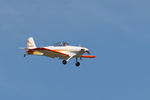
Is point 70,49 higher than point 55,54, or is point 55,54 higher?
point 70,49

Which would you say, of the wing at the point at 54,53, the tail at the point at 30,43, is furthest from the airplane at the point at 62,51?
the tail at the point at 30,43

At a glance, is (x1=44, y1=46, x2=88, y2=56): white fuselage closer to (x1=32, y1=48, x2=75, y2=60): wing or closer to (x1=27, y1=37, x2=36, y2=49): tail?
(x1=32, y1=48, x2=75, y2=60): wing

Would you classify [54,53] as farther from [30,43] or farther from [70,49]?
[30,43]

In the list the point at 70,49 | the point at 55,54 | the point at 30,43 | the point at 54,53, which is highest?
the point at 30,43

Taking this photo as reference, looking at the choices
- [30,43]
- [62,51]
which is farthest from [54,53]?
[30,43]

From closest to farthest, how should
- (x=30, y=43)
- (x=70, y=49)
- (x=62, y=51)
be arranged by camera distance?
(x=70, y=49) → (x=62, y=51) → (x=30, y=43)

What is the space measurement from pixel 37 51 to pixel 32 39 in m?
7.83

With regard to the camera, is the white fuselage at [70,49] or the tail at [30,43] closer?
the white fuselage at [70,49]

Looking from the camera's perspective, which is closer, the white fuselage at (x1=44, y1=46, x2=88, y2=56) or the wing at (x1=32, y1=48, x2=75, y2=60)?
the white fuselage at (x1=44, y1=46, x2=88, y2=56)

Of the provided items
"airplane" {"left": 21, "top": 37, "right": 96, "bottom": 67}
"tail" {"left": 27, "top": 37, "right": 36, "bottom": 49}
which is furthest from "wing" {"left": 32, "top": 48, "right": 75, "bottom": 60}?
"tail" {"left": 27, "top": 37, "right": 36, "bottom": 49}

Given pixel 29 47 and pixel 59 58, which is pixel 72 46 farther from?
pixel 29 47

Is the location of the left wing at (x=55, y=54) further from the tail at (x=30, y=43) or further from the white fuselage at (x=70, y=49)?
the tail at (x=30, y=43)

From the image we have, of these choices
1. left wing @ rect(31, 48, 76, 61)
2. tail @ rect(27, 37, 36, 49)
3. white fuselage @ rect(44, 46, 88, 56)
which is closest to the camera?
white fuselage @ rect(44, 46, 88, 56)

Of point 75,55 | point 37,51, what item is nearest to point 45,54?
point 37,51
